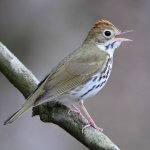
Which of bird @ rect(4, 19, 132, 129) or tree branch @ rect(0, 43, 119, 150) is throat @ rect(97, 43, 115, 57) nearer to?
bird @ rect(4, 19, 132, 129)

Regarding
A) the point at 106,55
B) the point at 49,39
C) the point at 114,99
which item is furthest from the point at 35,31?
the point at 106,55

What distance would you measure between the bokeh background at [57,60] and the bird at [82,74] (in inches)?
105

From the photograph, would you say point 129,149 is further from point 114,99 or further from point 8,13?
point 8,13

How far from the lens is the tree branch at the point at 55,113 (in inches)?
171

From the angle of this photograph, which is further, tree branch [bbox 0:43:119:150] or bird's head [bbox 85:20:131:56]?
bird's head [bbox 85:20:131:56]

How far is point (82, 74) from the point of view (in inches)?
202

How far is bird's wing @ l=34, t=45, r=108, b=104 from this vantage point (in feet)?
15.9

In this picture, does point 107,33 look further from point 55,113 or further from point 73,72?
point 55,113

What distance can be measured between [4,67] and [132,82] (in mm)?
4140

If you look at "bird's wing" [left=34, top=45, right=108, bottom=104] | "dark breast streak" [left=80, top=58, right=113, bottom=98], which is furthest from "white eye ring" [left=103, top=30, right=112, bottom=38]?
"dark breast streak" [left=80, top=58, right=113, bottom=98]

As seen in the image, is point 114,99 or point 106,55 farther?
point 114,99

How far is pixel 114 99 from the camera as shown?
8555mm

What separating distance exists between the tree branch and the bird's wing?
10 centimetres

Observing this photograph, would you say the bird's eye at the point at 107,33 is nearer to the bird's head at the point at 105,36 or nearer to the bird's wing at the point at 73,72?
the bird's head at the point at 105,36
